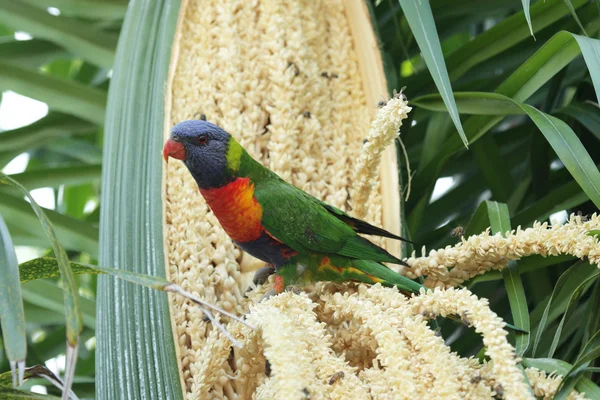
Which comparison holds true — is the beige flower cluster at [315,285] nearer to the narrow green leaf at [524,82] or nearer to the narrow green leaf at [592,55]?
the narrow green leaf at [524,82]

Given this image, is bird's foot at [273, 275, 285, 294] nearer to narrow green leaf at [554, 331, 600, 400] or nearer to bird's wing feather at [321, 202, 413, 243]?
bird's wing feather at [321, 202, 413, 243]

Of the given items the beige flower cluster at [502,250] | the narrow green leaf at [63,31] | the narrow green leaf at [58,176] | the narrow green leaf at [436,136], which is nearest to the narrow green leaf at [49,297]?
the narrow green leaf at [58,176]

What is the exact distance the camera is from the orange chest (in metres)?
1.61

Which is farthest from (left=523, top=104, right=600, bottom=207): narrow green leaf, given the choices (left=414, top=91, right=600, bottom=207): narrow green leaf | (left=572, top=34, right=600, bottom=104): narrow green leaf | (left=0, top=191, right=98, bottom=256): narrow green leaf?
(left=0, top=191, right=98, bottom=256): narrow green leaf

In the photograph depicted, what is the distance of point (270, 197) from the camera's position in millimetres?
1671

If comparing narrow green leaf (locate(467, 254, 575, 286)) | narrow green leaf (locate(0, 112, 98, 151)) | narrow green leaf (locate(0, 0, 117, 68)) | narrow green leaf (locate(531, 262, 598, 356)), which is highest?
narrow green leaf (locate(0, 0, 117, 68))

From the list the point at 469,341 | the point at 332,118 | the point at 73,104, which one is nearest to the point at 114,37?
the point at 73,104

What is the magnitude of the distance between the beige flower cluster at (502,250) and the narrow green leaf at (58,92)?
112cm

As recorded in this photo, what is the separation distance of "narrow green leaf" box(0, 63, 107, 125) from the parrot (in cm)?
55

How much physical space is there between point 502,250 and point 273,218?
624mm

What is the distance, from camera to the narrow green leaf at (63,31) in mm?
1945

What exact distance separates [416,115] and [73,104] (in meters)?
1.08

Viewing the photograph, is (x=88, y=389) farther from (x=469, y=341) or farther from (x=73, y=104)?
(x=469, y=341)

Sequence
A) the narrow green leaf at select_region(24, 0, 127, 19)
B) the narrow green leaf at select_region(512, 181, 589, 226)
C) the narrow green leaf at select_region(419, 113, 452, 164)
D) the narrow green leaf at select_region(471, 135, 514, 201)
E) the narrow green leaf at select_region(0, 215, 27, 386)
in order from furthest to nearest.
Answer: the narrow green leaf at select_region(24, 0, 127, 19), the narrow green leaf at select_region(419, 113, 452, 164), the narrow green leaf at select_region(471, 135, 514, 201), the narrow green leaf at select_region(512, 181, 589, 226), the narrow green leaf at select_region(0, 215, 27, 386)
